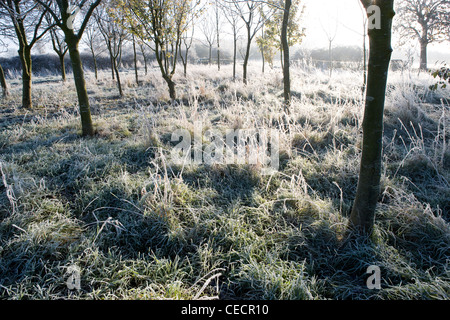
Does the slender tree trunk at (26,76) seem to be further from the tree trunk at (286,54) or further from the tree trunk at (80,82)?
the tree trunk at (286,54)

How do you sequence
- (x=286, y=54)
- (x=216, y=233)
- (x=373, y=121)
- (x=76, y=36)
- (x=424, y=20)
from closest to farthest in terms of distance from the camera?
1. (x=373, y=121)
2. (x=216, y=233)
3. (x=76, y=36)
4. (x=286, y=54)
5. (x=424, y=20)

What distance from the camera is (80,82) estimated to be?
439 centimetres

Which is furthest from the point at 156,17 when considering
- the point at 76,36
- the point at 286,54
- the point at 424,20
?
the point at 424,20

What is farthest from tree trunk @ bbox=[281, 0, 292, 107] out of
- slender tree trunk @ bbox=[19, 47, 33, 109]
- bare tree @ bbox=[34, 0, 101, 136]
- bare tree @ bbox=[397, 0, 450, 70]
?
bare tree @ bbox=[397, 0, 450, 70]

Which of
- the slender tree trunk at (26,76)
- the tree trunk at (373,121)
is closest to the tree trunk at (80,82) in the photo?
the slender tree trunk at (26,76)

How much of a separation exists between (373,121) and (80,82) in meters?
4.82

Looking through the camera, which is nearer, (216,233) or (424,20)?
Result: (216,233)

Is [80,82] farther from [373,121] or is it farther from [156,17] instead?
[373,121]

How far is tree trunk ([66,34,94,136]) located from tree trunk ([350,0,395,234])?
446 centimetres

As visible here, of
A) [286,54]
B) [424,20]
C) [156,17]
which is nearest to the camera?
[286,54]

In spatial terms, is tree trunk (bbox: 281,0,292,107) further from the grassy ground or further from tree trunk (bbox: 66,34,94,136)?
tree trunk (bbox: 66,34,94,136)

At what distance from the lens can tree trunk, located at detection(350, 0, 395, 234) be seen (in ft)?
4.82

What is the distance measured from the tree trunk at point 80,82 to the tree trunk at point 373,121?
446 cm
